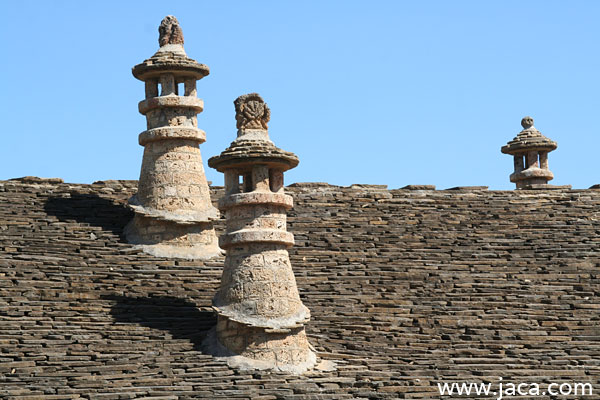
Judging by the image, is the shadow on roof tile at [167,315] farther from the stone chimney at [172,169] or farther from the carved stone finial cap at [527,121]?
the carved stone finial cap at [527,121]

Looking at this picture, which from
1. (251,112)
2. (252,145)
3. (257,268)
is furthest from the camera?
(251,112)

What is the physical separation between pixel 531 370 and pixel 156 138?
9383 millimetres

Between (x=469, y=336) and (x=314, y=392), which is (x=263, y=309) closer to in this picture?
(x=314, y=392)

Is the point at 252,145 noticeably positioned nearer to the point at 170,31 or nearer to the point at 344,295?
the point at 344,295

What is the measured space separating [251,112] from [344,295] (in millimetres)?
4154

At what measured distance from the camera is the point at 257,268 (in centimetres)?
2458

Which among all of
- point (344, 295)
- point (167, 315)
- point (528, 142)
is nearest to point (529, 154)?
point (528, 142)

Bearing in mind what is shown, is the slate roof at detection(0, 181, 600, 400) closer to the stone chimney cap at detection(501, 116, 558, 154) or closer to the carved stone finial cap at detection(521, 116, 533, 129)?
the stone chimney cap at detection(501, 116, 558, 154)

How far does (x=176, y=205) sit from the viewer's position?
28594mm

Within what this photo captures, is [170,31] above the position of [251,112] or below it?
above

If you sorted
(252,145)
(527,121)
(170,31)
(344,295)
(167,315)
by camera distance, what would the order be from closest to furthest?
(252,145)
(167,315)
(344,295)
(170,31)
(527,121)

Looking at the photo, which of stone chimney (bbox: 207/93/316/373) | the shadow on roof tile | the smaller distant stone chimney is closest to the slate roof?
the shadow on roof tile

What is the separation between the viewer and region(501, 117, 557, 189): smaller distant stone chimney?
3528 centimetres

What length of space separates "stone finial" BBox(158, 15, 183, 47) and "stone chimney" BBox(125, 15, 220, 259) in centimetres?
10
